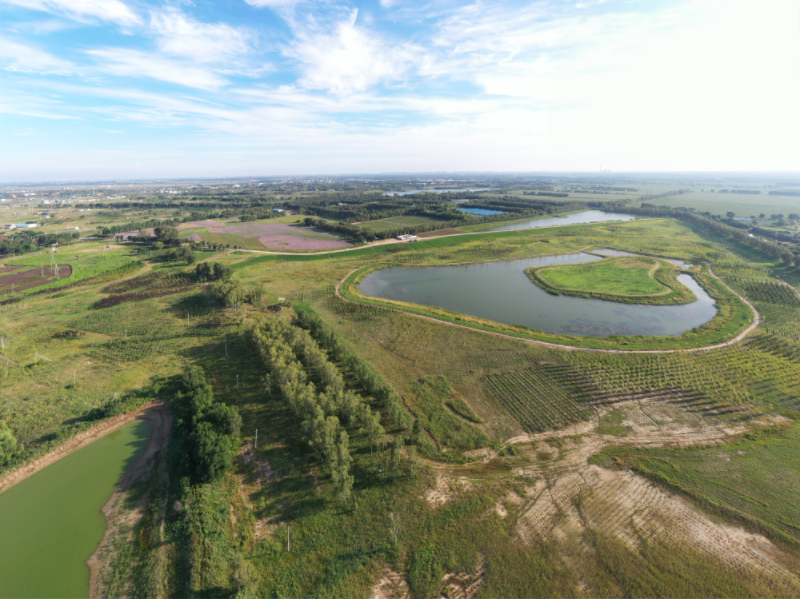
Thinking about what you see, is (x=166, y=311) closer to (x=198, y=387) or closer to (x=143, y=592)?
(x=198, y=387)

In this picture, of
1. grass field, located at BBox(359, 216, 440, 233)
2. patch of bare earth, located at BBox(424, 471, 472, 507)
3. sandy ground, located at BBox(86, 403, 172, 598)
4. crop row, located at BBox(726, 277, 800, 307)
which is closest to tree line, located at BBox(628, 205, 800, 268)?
crop row, located at BBox(726, 277, 800, 307)

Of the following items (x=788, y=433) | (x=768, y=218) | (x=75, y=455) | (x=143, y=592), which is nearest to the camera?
(x=143, y=592)

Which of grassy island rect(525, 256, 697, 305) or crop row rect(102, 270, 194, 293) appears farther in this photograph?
crop row rect(102, 270, 194, 293)

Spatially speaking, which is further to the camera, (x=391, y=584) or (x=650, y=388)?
(x=650, y=388)

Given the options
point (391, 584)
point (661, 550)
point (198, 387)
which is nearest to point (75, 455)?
point (198, 387)

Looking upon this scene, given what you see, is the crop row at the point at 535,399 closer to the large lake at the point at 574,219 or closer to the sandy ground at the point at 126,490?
the sandy ground at the point at 126,490

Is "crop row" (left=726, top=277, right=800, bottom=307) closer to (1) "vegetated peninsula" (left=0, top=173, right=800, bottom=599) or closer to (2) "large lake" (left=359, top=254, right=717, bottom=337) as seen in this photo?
(1) "vegetated peninsula" (left=0, top=173, right=800, bottom=599)

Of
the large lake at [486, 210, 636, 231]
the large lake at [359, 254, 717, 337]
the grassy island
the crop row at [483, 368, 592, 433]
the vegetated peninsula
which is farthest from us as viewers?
the large lake at [486, 210, 636, 231]
